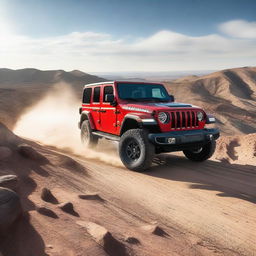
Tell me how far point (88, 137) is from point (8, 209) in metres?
5.90

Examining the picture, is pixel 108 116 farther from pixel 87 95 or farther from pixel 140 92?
pixel 87 95

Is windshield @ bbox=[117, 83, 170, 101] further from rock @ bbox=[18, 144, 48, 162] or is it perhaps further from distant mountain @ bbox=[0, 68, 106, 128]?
distant mountain @ bbox=[0, 68, 106, 128]

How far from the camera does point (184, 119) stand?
19.8 feet

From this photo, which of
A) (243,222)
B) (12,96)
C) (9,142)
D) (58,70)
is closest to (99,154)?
(9,142)

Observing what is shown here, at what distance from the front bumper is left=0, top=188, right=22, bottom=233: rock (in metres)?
3.55

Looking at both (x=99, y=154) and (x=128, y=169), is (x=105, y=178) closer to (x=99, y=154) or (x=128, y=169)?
(x=128, y=169)

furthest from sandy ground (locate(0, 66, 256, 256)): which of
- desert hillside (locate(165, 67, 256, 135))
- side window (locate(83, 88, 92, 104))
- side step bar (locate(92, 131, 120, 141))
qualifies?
desert hillside (locate(165, 67, 256, 135))

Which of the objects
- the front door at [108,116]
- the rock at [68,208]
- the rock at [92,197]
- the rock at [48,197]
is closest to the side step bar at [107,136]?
the front door at [108,116]

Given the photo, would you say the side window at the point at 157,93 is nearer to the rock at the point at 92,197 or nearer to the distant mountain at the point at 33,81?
the rock at the point at 92,197

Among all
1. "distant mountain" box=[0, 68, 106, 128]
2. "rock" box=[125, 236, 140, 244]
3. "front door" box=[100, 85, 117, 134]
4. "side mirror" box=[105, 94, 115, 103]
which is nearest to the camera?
"rock" box=[125, 236, 140, 244]

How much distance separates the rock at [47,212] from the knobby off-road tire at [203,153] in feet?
15.8

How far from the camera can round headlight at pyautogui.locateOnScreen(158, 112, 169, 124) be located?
5.78 meters

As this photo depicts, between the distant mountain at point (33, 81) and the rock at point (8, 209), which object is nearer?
the rock at point (8, 209)

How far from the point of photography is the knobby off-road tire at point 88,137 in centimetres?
819
